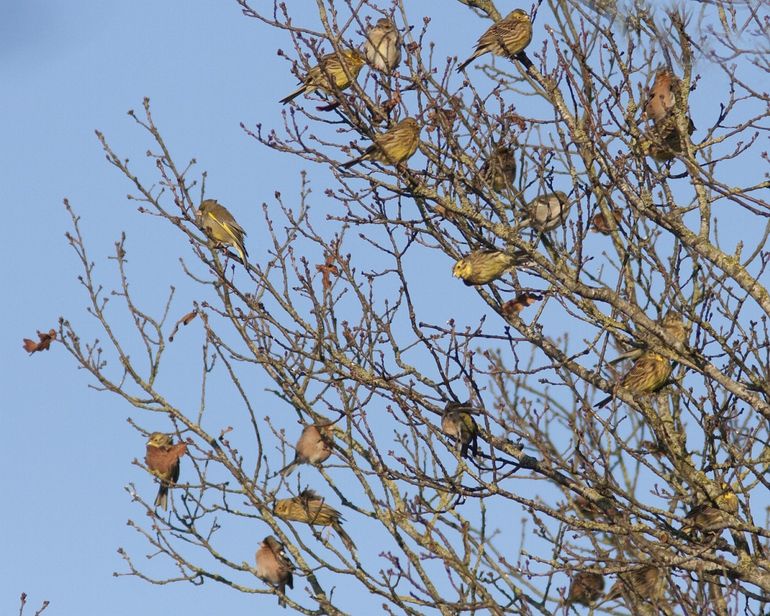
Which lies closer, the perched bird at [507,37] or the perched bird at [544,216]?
the perched bird at [544,216]

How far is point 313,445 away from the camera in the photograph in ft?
31.8

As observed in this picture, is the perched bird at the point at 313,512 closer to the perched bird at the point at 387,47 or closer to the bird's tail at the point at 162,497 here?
the bird's tail at the point at 162,497

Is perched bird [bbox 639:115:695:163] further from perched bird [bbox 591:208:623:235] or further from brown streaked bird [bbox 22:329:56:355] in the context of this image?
brown streaked bird [bbox 22:329:56:355]

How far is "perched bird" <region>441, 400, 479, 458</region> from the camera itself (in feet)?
25.4

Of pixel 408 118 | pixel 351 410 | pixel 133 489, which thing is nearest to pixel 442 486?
pixel 351 410

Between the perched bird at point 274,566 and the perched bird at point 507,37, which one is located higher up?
the perched bird at point 507,37

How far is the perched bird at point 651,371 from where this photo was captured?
8.97m

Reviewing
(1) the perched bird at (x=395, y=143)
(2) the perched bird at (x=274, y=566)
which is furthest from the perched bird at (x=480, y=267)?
(2) the perched bird at (x=274, y=566)

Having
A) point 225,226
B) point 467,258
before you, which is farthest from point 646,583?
point 225,226

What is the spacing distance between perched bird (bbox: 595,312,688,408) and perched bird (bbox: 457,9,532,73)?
101 inches

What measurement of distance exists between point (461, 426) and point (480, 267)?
1.12 m

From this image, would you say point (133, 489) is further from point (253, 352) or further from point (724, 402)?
point (724, 402)

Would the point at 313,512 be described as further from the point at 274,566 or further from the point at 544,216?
the point at 544,216

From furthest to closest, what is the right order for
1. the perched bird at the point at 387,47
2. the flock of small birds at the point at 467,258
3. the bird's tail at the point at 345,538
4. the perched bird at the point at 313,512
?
1. the perched bird at the point at 313,512
2. the bird's tail at the point at 345,538
3. the perched bird at the point at 387,47
4. the flock of small birds at the point at 467,258
